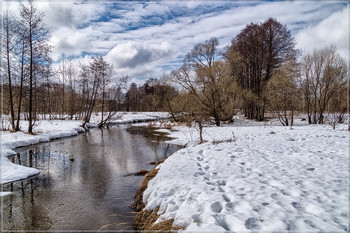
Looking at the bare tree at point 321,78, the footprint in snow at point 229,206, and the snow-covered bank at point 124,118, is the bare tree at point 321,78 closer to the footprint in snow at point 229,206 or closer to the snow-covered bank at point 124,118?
the footprint in snow at point 229,206

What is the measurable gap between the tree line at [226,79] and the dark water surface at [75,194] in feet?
17.1

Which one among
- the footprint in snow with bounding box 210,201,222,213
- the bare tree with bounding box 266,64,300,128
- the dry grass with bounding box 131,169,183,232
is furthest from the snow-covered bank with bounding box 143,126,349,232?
the bare tree with bounding box 266,64,300,128

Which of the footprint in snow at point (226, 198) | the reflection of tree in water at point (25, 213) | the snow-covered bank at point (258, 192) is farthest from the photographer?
the reflection of tree in water at point (25, 213)

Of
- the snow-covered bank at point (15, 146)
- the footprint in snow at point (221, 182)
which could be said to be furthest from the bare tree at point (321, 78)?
the snow-covered bank at point (15, 146)

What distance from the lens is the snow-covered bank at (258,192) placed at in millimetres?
2664

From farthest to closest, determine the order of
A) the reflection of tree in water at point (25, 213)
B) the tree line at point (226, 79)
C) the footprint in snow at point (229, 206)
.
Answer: the tree line at point (226, 79) → the reflection of tree in water at point (25, 213) → the footprint in snow at point (229, 206)

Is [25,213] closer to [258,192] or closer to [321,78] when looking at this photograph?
[258,192]

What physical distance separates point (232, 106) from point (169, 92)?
1112 centimetres

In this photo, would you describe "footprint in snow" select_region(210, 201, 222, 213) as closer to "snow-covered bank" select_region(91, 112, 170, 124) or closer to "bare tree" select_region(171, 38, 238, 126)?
"bare tree" select_region(171, 38, 238, 126)

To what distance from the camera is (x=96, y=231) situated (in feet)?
12.2

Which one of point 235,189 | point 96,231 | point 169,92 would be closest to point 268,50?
point 169,92

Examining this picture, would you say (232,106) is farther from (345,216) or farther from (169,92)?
(345,216)

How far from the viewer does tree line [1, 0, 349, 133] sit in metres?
13.5

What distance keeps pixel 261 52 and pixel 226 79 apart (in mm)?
7532
